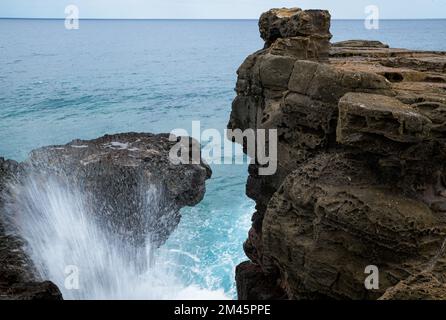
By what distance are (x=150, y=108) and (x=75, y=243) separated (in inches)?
1248

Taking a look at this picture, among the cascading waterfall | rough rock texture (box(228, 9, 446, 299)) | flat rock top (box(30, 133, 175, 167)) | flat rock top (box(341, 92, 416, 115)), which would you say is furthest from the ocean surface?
flat rock top (box(341, 92, 416, 115))

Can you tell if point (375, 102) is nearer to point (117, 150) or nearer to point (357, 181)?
point (357, 181)

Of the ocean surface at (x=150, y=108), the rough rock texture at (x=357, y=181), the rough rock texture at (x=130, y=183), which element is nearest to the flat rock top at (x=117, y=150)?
the rough rock texture at (x=130, y=183)

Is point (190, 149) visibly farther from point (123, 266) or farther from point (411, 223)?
point (411, 223)

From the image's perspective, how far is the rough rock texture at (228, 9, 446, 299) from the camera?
6504 millimetres

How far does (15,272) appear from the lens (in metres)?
9.16

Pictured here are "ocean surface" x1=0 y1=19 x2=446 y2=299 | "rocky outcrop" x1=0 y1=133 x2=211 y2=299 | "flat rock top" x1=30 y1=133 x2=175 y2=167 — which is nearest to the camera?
"rocky outcrop" x1=0 y1=133 x2=211 y2=299

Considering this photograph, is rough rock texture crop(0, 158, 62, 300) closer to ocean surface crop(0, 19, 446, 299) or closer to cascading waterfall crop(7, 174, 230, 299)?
cascading waterfall crop(7, 174, 230, 299)

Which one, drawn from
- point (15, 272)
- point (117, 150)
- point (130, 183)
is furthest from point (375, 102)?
point (117, 150)

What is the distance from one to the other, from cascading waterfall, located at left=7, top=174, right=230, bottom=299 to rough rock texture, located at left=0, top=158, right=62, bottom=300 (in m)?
0.45

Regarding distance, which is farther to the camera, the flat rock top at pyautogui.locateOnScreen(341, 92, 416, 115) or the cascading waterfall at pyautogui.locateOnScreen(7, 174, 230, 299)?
the cascading waterfall at pyautogui.locateOnScreen(7, 174, 230, 299)

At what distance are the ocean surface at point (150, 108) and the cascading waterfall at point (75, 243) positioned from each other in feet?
4.15

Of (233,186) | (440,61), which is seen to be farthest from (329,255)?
(233,186)

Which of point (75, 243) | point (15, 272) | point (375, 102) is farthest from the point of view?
point (75, 243)
